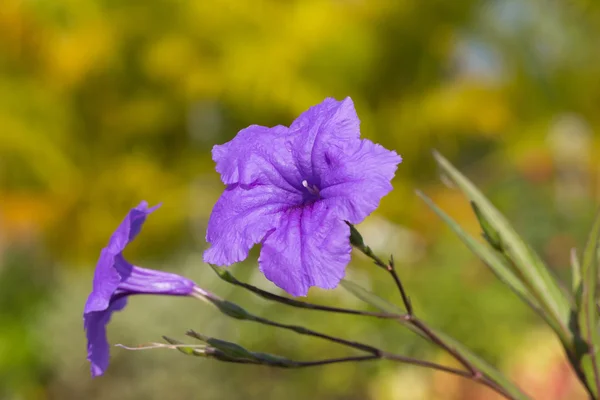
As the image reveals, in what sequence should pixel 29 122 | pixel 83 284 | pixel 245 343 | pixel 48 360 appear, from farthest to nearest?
1. pixel 29 122
2. pixel 83 284
3. pixel 48 360
4. pixel 245 343

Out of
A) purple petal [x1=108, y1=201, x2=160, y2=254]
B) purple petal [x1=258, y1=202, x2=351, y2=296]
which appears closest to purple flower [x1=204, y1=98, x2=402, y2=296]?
purple petal [x1=258, y1=202, x2=351, y2=296]

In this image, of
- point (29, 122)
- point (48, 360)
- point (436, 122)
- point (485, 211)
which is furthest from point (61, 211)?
point (485, 211)

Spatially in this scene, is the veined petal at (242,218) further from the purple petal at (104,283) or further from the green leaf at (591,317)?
the green leaf at (591,317)

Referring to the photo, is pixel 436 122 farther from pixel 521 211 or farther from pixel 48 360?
pixel 48 360

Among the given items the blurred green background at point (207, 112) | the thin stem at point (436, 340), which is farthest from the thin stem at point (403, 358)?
the blurred green background at point (207, 112)

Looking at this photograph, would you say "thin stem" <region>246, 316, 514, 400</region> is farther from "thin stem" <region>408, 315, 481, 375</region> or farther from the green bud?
the green bud

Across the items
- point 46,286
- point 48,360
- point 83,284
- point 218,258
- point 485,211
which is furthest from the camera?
point 46,286
